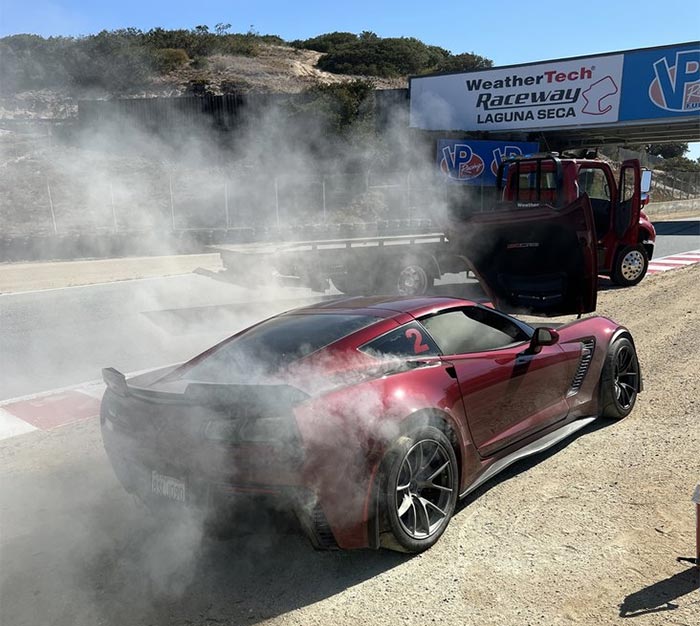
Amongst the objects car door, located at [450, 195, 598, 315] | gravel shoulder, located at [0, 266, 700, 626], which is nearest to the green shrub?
car door, located at [450, 195, 598, 315]

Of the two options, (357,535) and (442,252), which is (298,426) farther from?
(442,252)

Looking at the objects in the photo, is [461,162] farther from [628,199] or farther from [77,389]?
[77,389]

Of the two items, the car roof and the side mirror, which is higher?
the car roof

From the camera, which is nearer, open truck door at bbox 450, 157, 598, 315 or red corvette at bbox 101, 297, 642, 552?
red corvette at bbox 101, 297, 642, 552

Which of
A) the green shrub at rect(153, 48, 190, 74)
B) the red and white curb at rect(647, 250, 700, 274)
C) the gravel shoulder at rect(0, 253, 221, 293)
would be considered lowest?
the red and white curb at rect(647, 250, 700, 274)

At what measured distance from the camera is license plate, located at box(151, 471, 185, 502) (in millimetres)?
2701

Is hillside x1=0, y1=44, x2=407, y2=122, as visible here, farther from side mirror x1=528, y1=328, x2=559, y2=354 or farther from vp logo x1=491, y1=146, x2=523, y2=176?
vp logo x1=491, y1=146, x2=523, y2=176

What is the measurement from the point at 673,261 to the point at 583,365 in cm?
1140

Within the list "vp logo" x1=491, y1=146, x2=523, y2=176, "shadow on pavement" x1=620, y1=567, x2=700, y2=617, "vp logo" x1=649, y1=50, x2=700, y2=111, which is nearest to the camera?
"shadow on pavement" x1=620, y1=567, x2=700, y2=617

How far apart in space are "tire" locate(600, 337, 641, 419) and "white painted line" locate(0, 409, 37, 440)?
14.0 feet

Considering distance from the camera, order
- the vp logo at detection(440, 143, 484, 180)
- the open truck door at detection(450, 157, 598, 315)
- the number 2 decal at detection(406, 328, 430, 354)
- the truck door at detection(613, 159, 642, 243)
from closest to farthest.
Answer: the number 2 decal at detection(406, 328, 430, 354) → the open truck door at detection(450, 157, 598, 315) → the truck door at detection(613, 159, 642, 243) → the vp logo at detection(440, 143, 484, 180)

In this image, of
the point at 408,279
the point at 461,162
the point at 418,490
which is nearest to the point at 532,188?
the point at 408,279

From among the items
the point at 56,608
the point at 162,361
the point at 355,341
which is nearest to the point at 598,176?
the point at 162,361

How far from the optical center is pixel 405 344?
3262 millimetres
